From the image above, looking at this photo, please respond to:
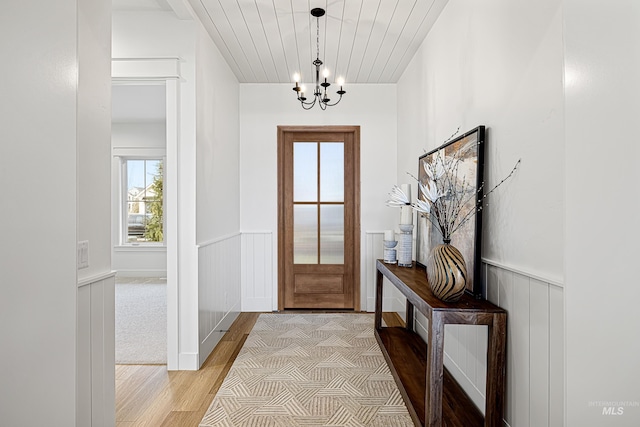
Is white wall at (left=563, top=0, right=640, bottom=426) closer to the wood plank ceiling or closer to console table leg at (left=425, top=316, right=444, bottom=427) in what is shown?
console table leg at (left=425, top=316, right=444, bottom=427)

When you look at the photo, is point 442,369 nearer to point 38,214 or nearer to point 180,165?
point 38,214

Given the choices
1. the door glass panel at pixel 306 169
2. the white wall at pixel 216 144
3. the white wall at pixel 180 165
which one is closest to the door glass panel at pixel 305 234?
→ the door glass panel at pixel 306 169

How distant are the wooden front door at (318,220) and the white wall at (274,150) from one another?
0.47 ft

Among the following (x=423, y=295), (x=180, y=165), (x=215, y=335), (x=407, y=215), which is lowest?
(x=215, y=335)

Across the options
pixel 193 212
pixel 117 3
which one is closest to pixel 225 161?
pixel 193 212

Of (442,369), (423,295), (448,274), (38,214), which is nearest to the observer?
(38,214)

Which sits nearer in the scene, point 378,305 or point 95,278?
point 95,278

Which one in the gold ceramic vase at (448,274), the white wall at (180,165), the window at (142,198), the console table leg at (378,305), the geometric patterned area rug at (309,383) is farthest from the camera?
the window at (142,198)

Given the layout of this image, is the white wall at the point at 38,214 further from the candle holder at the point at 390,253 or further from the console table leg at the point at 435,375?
the candle holder at the point at 390,253

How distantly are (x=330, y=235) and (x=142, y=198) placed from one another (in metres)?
4.22

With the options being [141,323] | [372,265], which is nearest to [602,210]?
[372,265]

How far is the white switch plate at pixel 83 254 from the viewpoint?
57.6 inches

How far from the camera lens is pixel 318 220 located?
4.52 m

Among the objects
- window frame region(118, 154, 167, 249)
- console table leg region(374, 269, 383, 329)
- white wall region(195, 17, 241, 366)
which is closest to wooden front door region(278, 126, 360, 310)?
white wall region(195, 17, 241, 366)
